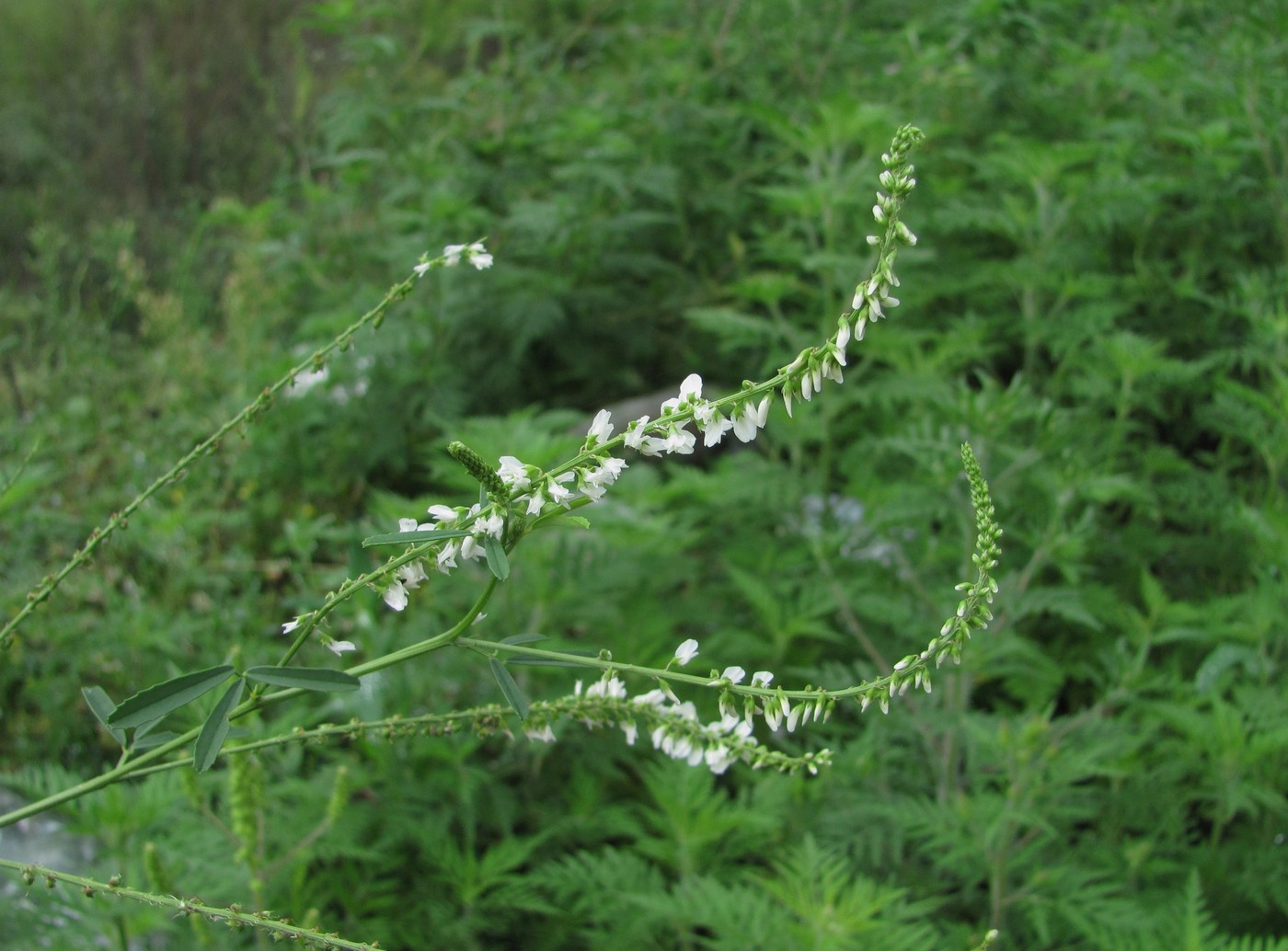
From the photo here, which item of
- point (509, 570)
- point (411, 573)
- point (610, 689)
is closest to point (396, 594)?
point (411, 573)

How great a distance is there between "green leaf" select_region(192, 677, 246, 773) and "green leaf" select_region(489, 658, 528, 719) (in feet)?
0.66

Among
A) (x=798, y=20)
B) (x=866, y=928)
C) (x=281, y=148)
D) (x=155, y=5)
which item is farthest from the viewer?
(x=155, y=5)

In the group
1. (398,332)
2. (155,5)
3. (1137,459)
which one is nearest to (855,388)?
(1137,459)

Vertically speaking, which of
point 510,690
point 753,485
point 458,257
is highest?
point 458,257

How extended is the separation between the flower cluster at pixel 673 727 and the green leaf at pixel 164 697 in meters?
0.28

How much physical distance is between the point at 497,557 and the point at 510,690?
12cm

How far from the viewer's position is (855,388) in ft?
8.33

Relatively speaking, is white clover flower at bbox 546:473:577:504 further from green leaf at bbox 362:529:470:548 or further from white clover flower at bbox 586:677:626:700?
white clover flower at bbox 586:677:626:700

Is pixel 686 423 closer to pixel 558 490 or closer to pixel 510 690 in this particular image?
pixel 558 490

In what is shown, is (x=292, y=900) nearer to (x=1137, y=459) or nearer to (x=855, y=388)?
(x=855, y=388)

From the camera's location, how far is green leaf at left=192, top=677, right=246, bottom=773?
826 millimetres

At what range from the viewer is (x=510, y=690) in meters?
0.87

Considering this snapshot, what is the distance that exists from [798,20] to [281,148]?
118 inches

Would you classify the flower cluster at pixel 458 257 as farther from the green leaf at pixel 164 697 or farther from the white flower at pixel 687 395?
the green leaf at pixel 164 697
